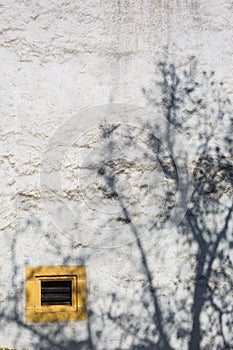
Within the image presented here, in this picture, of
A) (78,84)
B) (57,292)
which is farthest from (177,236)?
(78,84)

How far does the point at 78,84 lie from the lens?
225 inches

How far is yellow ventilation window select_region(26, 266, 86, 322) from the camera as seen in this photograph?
5.41m

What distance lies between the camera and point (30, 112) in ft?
18.6

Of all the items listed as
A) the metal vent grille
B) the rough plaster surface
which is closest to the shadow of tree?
the rough plaster surface

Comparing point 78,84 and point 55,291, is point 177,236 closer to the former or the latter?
point 55,291

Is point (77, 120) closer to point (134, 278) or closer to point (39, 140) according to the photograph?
point (39, 140)

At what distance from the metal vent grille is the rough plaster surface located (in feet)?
0.54

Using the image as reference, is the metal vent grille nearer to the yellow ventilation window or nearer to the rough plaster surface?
the yellow ventilation window

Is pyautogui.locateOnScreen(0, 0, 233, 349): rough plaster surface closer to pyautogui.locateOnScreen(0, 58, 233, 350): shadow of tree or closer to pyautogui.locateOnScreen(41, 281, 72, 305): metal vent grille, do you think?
pyautogui.locateOnScreen(0, 58, 233, 350): shadow of tree

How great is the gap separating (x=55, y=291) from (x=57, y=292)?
2cm

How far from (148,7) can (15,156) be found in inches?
60.8

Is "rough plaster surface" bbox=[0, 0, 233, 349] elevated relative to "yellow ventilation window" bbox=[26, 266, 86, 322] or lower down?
elevated

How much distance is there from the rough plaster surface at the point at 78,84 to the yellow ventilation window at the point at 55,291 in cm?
6

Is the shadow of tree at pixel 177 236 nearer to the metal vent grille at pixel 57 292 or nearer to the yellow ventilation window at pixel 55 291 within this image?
the yellow ventilation window at pixel 55 291
